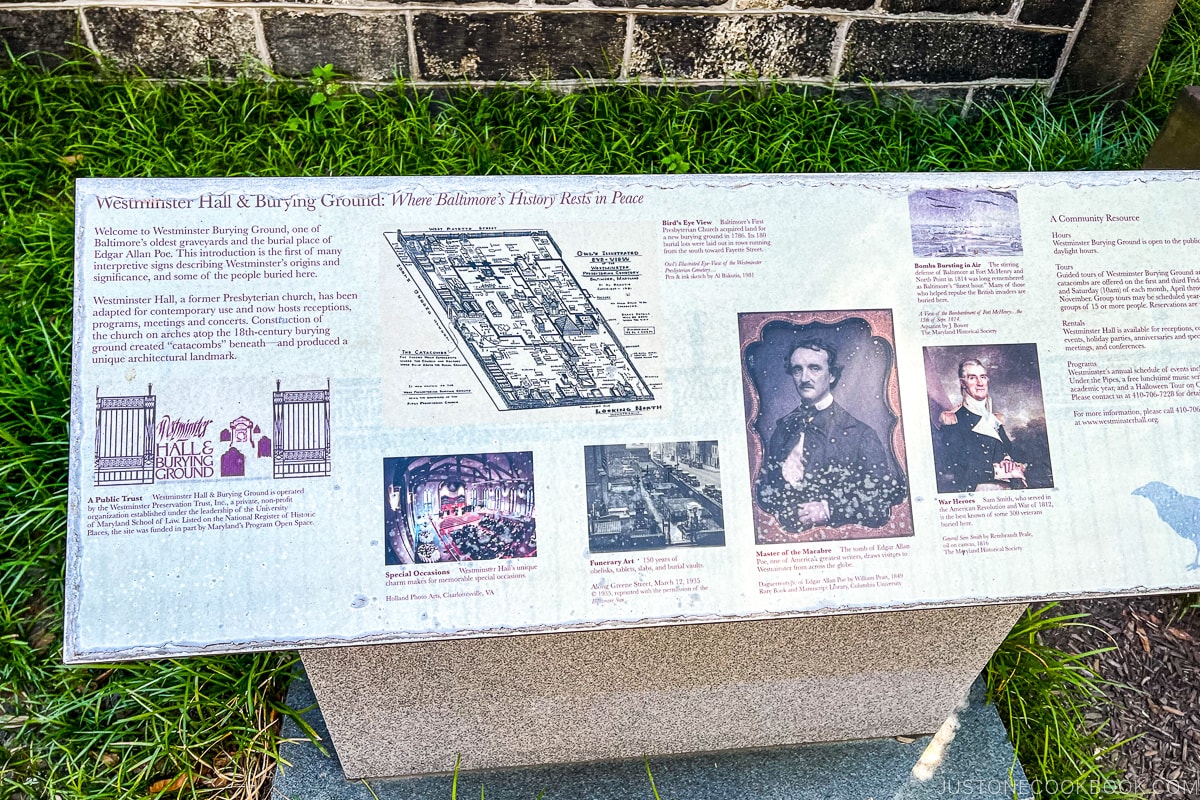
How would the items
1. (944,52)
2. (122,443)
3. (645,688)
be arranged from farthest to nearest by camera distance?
(944,52)
(645,688)
(122,443)

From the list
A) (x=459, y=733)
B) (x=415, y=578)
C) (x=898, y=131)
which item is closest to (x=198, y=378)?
(x=415, y=578)

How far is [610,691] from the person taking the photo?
77.7 inches

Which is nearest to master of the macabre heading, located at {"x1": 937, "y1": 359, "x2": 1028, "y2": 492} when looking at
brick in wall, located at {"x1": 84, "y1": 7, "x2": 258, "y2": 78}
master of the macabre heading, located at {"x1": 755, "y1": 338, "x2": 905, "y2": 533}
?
master of the macabre heading, located at {"x1": 755, "y1": 338, "x2": 905, "y2": 533}

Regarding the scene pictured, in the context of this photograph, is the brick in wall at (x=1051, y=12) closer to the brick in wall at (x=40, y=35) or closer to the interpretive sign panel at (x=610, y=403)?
the interpretive sign panel at (x=610, y=403)

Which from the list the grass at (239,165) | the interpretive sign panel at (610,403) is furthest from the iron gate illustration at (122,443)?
the grass at (239,165)

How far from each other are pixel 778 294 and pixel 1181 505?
93 centimetres

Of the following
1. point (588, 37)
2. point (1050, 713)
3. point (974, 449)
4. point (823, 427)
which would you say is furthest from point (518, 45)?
point (1050, 713)

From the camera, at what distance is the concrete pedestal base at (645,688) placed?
185 cm

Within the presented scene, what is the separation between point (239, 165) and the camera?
2.77m

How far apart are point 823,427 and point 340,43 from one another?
217cm

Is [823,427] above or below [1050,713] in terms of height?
above

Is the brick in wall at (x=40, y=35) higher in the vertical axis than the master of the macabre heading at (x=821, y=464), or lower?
higher

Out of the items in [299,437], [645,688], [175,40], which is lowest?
[645,688]

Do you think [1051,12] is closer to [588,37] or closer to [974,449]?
[588,37]
